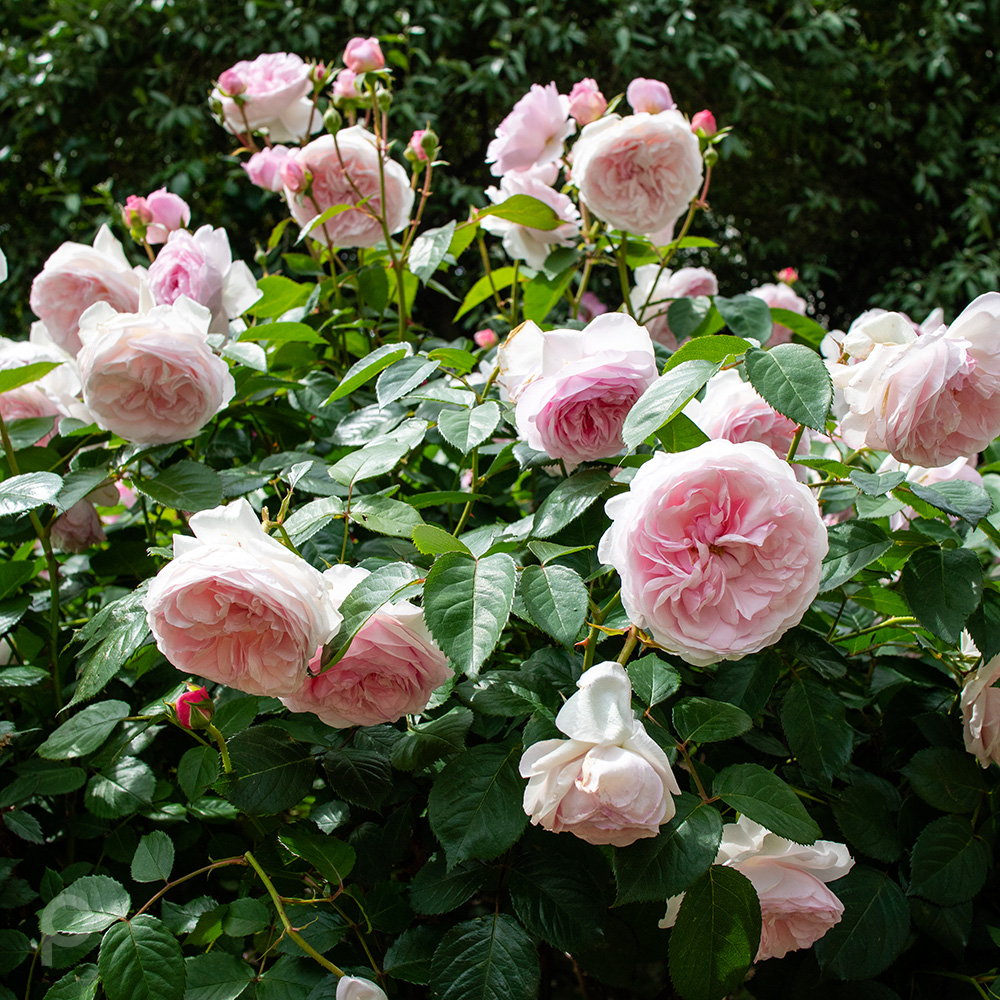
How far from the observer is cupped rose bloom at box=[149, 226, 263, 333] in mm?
979

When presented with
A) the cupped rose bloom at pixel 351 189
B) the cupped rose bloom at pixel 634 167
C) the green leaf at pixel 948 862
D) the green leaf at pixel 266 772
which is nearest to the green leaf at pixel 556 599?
the green leaf at pixel 266 772

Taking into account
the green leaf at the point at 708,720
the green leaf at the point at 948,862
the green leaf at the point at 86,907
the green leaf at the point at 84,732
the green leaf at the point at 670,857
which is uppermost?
the green leaf at the point at 708,720

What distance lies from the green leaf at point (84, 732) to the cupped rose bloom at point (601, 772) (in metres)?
0.39

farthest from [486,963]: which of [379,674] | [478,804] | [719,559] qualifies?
[719,559]

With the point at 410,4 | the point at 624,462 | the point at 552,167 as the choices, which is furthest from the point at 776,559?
the point at 410,4

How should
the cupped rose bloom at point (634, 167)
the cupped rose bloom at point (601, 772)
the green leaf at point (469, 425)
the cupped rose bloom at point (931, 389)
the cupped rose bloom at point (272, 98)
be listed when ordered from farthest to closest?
the cupped rose bloom at point (272, 98) → the cupped rose bloom at point (634, 167) → the green leaf at point (469, 425) → the cupped rose bloom at point (931, 389) → the cupped rose bloom at point (601, 772)

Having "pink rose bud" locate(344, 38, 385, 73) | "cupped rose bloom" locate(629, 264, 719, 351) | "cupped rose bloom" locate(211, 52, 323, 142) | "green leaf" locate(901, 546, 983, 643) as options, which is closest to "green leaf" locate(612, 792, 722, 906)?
"green leaf" locate(901, 546, 983, 643)

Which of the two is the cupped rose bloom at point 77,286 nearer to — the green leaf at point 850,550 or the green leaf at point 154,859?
the green leaf at point 154,859

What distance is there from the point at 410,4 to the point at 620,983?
4.03m

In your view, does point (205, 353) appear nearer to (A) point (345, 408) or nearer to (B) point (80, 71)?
(A) point (345, 408)

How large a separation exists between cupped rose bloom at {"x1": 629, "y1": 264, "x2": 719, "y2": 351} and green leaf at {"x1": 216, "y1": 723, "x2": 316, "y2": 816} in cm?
75

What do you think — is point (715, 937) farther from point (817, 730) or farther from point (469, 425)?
point (469, 425)

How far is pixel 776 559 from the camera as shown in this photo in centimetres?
56

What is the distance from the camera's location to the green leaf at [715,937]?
1.85ft
